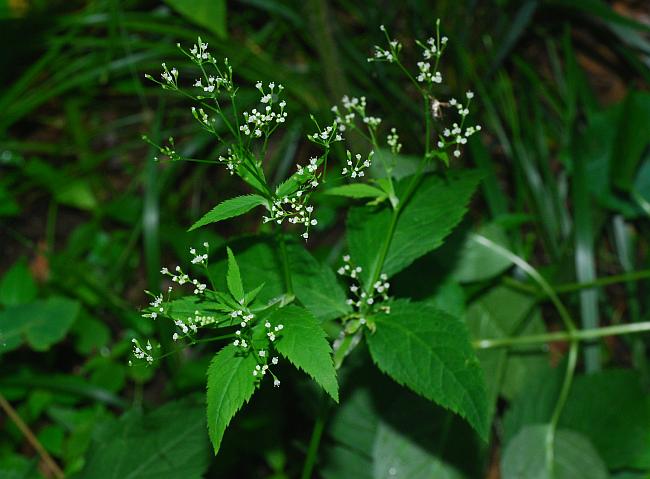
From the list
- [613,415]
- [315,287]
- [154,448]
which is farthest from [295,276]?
[613,415]

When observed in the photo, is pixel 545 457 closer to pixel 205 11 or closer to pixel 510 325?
pixel 510 325

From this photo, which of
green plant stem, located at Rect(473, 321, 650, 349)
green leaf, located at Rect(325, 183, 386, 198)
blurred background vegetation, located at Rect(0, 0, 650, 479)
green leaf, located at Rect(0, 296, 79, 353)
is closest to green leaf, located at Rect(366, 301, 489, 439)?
green leaf, located at Rect(325, 183, 386, 198)

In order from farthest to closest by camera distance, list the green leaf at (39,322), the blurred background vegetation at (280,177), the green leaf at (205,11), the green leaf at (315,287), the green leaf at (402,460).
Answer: the green leaf at (205,11)
the blurred background vegetation at (280,177)
the green leaf at (39,322)
the green leaf at (402,460)
the green leaf at (315,287)

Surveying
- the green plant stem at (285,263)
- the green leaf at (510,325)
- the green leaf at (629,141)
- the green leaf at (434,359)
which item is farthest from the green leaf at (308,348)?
the green leaf at (629,141)

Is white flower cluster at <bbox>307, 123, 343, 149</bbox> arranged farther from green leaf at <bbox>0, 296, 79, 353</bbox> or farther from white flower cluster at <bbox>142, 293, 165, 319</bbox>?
green leaf at <bbox>0, 296, 79, 353</bbox>

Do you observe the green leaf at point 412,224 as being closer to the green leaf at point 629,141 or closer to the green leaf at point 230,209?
the green leaf at point 230,209
